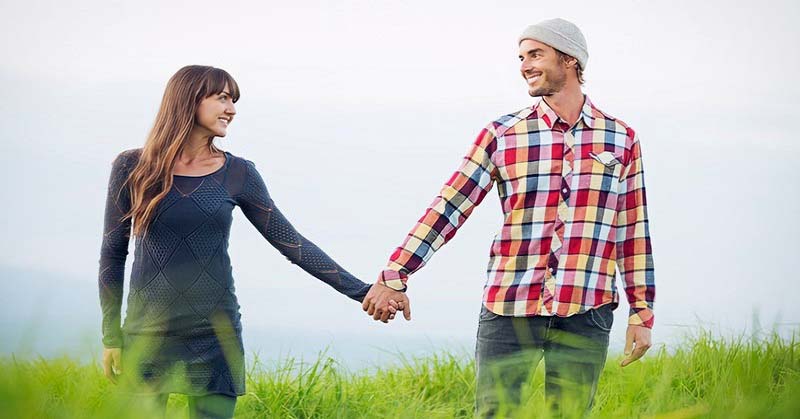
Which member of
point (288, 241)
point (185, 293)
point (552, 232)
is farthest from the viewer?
point (288, 241)

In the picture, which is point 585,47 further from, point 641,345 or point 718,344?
point 718,344

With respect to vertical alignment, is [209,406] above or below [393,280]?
below

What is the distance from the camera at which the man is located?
3646mm

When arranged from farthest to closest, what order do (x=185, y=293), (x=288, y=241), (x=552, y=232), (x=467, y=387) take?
1. (x=467, y=387)
2. (x=288, y=241)
3. (x=552, y=232)
4. (x=185, y=293)

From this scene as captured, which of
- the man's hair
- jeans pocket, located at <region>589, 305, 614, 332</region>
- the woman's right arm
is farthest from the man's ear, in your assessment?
the woman's right arm

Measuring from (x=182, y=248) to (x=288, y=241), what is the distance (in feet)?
1.65

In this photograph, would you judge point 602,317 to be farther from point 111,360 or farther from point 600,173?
point 111,360

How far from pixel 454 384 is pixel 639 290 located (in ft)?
7.09

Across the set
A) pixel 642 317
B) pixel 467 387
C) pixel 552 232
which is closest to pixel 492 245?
pixel 552 232

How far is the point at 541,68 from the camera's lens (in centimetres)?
380

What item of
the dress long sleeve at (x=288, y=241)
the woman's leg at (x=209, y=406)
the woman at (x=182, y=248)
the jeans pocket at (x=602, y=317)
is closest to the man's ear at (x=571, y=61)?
the jeans pocket at (x=602, y=317)

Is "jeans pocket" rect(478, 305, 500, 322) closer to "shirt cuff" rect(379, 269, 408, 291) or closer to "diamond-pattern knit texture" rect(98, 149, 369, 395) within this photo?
"shirt cuff" rect(379, 269, 408, 291)

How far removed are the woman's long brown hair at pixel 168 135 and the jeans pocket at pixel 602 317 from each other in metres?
1.67

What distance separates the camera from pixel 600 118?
12.9 ft
